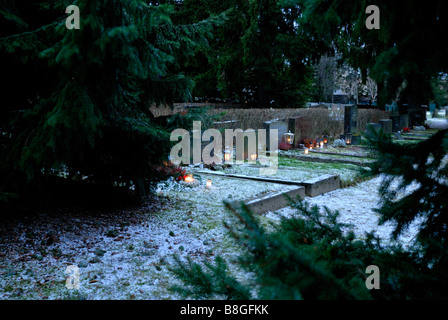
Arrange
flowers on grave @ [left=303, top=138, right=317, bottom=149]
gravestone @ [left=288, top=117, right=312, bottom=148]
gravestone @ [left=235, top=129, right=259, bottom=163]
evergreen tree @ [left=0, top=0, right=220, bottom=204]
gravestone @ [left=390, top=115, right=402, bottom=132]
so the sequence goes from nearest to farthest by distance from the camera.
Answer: evergreen tree @ [left=0, top=0, right=220, bottom=204] → gravestone @ [left=235, top=129, right=259, bottom=163] → gravestone @ [left=288, top=117, right=312, bottom=148] → flowers on grave @ [left=303, top=138, right=317, bottom=149] → gravestone @ [left=390, top=115, right=402, bottom=132]

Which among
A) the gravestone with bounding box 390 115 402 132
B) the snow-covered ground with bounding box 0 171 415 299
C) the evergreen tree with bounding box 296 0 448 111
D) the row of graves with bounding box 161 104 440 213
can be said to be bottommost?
the snow-covered ground with bounding box 0 171 415 299

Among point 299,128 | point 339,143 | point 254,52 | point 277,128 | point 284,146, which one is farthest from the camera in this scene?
point 254,52

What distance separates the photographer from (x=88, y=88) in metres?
3.99

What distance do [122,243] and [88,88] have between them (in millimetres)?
2110

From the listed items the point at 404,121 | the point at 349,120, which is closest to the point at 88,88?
the point at 349,120

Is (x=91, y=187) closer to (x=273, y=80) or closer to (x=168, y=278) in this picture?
(x=168, y=278)

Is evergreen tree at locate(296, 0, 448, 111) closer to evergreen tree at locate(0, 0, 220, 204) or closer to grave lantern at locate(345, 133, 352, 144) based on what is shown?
evergreen tree at locate(0, 0, 220, 204)

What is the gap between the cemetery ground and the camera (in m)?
3.73

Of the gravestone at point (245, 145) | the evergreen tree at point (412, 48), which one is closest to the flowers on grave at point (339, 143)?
the gravestone at point (245, 145)

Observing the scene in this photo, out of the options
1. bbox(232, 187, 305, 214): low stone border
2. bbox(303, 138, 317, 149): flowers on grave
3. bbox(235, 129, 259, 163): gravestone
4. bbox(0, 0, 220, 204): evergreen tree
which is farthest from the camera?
bbox(303, 138, 317, 149): flowers on grave

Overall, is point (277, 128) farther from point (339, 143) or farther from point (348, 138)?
point (348, 138)

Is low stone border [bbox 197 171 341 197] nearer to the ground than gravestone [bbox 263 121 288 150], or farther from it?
nearer to the ground

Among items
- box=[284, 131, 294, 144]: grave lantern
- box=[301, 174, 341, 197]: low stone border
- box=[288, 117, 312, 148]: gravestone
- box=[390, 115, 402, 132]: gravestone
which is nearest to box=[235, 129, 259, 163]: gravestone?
box=[284, 131, 294, 144]: grave lantern
